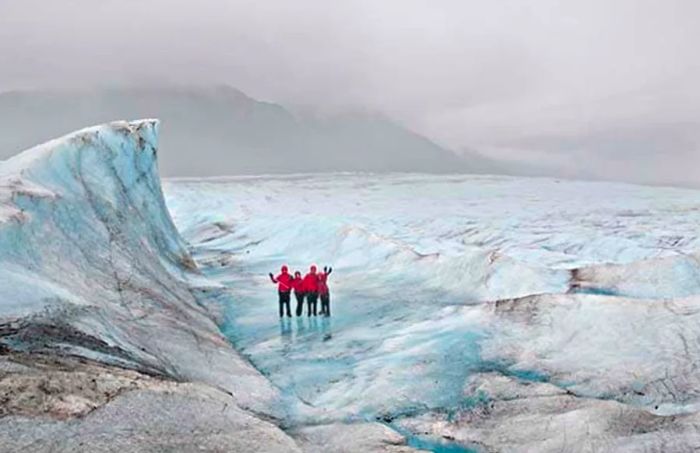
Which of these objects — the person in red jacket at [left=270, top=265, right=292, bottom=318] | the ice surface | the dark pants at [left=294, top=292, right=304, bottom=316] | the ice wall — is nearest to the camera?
the ice wall

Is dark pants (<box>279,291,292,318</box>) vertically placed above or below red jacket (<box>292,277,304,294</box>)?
below

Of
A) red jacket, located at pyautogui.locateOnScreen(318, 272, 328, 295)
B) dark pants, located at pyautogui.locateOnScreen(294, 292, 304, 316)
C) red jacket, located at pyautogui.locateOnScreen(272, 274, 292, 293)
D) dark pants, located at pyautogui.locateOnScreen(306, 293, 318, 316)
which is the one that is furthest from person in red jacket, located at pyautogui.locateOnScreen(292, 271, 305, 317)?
red jacket, located at pyautogui.locateOnScreen(318, 272, 328, 295)

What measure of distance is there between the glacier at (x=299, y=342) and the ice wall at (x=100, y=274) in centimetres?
5

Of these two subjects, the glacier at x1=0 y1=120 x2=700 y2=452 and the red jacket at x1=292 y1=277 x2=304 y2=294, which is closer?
the glacier at x1=0 y1=120 x2=700 y2=452

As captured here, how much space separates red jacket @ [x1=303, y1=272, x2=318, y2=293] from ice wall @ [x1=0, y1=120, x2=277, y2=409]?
2218 millimetres

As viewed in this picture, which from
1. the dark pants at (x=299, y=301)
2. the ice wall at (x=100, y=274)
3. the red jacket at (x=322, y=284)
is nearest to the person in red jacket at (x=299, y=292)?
the dark pants at (x=299, y=301)

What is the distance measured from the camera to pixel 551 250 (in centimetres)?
3659

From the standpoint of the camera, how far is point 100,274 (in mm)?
14555

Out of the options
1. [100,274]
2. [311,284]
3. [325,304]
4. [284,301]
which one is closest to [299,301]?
[284,301]

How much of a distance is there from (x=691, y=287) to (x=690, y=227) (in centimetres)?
2766

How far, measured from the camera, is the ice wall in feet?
34.7

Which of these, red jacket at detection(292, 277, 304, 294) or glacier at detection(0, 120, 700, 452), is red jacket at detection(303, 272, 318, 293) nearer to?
red jacket at detection(292, 277, 304, 294)

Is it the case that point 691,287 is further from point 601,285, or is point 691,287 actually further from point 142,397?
point 142,397

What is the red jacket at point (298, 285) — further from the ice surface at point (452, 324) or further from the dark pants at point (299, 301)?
the ice surface at point (452, 324)
